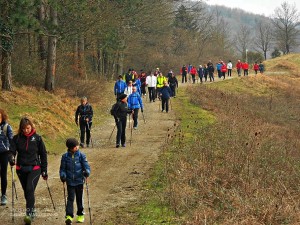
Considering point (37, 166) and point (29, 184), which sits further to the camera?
point (37, 166)

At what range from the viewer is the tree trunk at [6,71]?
19.0m

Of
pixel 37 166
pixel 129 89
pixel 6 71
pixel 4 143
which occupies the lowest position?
pixel 37 166

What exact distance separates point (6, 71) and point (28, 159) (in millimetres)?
11974

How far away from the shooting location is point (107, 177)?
11.4 m

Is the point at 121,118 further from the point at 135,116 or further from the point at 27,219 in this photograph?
the point at 27,219

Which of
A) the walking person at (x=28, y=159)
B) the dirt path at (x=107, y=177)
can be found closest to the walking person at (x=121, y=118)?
the dirt path at (x=107, y=177)

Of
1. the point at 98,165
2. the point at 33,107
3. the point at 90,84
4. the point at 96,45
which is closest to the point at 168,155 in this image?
the point at 98,165

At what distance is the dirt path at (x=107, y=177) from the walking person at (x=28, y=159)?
55cm

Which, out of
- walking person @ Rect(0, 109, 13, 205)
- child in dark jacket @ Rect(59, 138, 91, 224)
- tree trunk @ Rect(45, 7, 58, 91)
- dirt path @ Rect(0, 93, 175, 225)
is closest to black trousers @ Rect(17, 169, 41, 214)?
dirt path @ Rect(0, 93, 175, 225)

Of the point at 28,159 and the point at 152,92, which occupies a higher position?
the point at 152,92

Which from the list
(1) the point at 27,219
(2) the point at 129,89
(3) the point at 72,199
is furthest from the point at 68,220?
(2) the point at 129,89

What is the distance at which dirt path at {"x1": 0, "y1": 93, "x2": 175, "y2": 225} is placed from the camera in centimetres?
877

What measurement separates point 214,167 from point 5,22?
10536 mm

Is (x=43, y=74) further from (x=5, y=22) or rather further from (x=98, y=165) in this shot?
(x=98, y=165)
